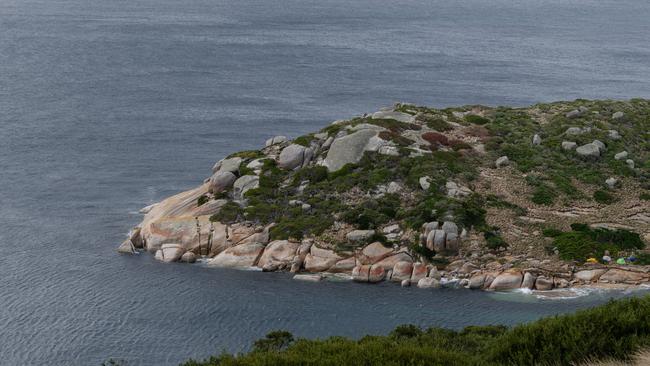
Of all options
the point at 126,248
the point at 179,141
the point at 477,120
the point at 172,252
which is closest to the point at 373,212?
the point at 172,252

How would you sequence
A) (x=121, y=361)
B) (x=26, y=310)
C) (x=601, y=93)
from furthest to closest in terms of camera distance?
(x=601, y=93) → (x=26, y=310) → (x=121, y=361)

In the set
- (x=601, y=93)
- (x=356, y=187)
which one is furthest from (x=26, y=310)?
(x=601, y=93)

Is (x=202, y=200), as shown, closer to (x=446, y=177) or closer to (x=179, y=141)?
(x=446, y=177)

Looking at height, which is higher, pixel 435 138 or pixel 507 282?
pixel 435 138

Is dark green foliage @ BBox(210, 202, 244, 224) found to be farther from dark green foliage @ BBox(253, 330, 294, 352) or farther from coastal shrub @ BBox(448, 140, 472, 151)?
dark green foliage @ BBox(253, 330, 294, 352)

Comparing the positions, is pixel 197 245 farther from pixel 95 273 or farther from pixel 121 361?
pixel 121 361

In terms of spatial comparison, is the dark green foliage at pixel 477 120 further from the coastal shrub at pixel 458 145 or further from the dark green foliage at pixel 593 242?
the dark green foliage at pixel 593 242
